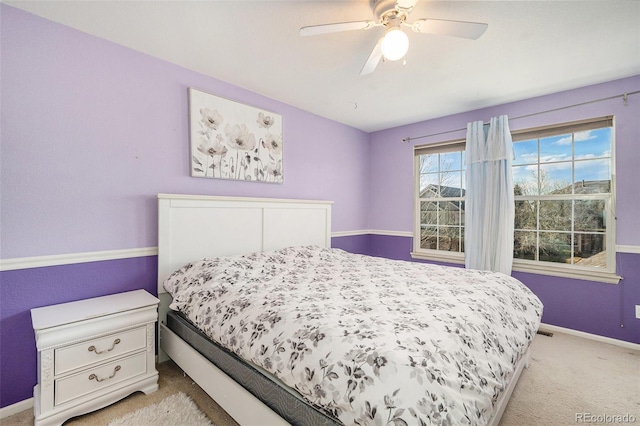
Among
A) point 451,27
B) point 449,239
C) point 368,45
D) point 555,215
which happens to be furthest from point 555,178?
point 368,45

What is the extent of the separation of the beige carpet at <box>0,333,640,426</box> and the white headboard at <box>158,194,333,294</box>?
0.71m

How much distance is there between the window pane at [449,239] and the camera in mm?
3520

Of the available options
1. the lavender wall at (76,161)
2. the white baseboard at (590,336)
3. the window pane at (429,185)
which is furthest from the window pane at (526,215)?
A: the lavender wall at (76,161)

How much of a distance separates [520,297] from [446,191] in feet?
6.49

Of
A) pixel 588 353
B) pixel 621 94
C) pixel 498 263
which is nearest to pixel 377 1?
pixel 621 94

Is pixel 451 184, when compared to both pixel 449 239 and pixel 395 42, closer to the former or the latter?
pixel 449 239

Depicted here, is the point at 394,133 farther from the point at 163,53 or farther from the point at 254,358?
the point at 254,358

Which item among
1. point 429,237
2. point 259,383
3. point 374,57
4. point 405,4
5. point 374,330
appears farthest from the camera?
point 429,237

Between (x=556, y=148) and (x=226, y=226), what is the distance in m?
3.34

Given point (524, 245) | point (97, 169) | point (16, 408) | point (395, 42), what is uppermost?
point (395, 42)

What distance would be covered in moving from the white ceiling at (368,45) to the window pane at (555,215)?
1124 mm

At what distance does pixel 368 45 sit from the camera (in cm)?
201

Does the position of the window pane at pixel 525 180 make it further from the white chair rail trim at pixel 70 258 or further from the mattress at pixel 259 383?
the white chair rail trim at pixel 70 258

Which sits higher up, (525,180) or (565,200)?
(525,180)
